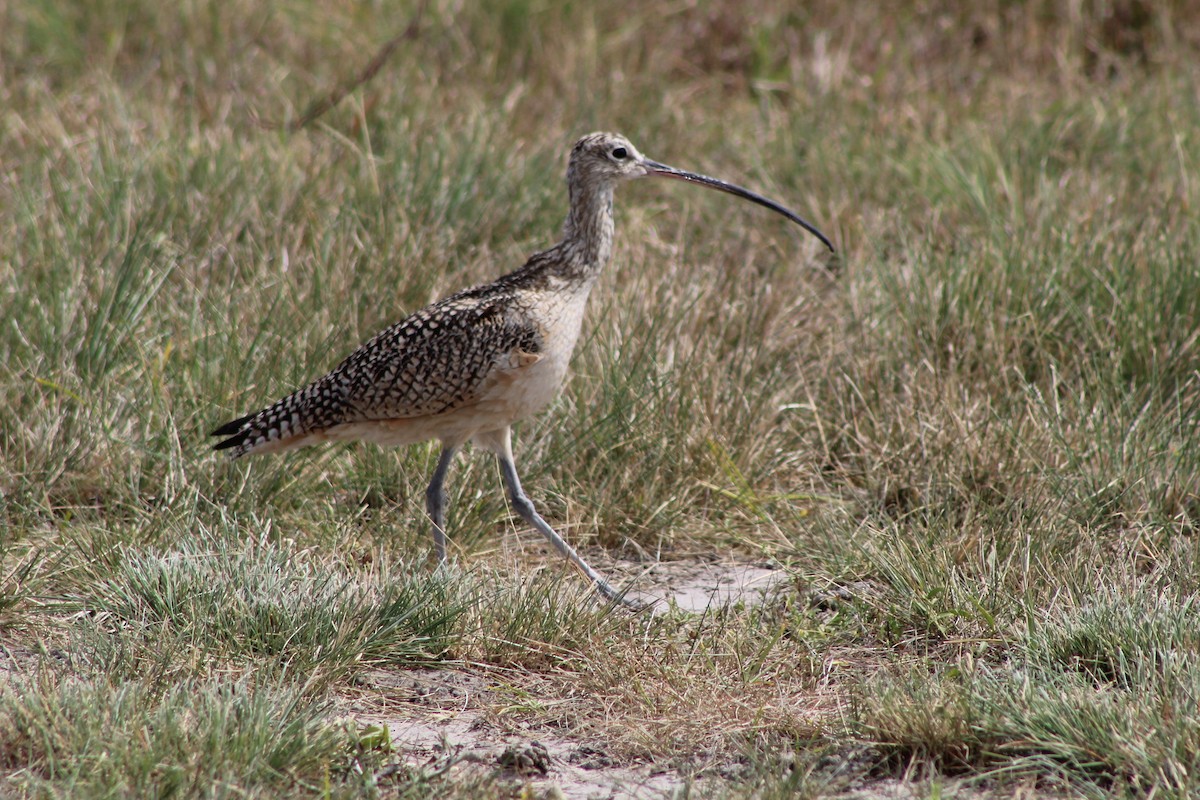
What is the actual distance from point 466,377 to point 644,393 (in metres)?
0.97

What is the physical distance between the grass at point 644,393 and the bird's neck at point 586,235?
646 mm

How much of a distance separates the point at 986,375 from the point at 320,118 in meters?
3.83

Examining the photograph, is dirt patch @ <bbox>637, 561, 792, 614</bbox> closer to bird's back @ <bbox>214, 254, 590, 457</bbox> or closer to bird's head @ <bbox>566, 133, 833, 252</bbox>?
bird's back @ <bbox>214, 254, 590, 457</bbox>

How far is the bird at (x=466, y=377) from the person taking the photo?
4.71 m

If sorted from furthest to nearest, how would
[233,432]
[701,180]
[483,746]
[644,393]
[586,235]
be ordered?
[644,393] < [701,180] < [586,235] < [233,432] < [483,746]

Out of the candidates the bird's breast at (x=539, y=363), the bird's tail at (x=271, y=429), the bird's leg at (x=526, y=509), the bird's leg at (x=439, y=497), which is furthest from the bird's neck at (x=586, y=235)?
the bird's tail at (x=271, y=429)

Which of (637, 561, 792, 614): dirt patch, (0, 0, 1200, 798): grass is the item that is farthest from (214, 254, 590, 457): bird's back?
(637, 561, 792, 614): dirt patch

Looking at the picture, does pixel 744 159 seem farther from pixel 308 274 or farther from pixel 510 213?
pixel 308 274

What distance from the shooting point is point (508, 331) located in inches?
185

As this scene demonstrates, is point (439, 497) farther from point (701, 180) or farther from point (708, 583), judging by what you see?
point (701, 180)

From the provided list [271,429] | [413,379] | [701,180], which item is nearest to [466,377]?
[413,379]

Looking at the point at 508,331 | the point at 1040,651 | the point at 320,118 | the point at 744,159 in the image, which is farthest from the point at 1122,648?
the point at 320,118

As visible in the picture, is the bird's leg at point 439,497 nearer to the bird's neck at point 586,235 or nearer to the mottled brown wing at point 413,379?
the mottled brown wing at point 413,379

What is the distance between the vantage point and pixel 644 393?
546cm
